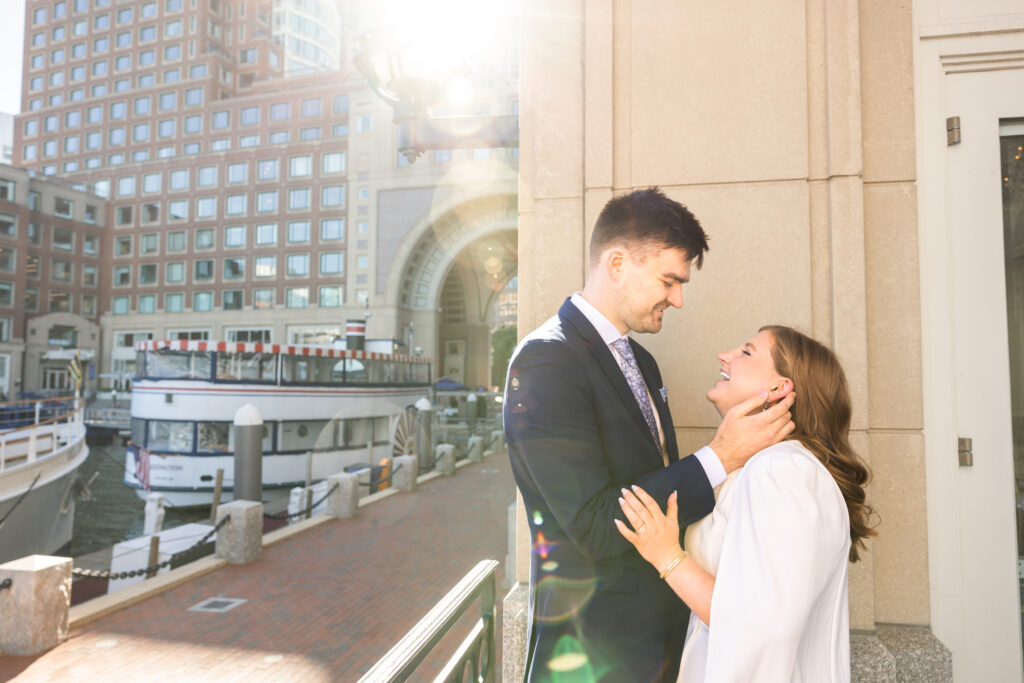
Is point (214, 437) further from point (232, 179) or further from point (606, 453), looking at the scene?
point (232, 179)

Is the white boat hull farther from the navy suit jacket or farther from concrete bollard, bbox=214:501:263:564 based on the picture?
the navy suit jacket

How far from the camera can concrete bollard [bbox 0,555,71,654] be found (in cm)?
608

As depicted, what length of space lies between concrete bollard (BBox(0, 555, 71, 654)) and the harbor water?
11064 millimetres

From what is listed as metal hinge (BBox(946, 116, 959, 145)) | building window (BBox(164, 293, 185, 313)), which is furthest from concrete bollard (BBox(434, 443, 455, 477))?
building window (BBox(164, 293, 185, 313))

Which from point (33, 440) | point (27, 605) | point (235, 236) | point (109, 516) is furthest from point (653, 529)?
point (235, 236)

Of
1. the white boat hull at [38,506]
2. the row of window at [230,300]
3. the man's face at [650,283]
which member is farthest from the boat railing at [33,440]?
the row of window at [230,300]

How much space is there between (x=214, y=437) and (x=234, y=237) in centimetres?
4257

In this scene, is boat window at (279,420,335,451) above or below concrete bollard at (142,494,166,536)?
above

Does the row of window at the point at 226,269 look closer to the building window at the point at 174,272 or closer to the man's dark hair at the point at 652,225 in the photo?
the building window at the point at 174,272

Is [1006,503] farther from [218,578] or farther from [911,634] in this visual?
[218,578]

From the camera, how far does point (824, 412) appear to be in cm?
184

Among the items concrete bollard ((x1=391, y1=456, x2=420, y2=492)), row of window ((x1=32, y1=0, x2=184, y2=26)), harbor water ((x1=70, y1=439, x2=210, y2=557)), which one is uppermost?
row of window ((x1=32, y1=0, x2=184, y2=26))

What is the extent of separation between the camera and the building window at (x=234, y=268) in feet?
180

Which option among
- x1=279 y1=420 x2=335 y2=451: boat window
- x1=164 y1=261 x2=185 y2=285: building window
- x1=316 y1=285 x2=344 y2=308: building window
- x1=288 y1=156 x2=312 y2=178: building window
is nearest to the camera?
x1=279 y1=420 x2=335 y2=451: boat window
